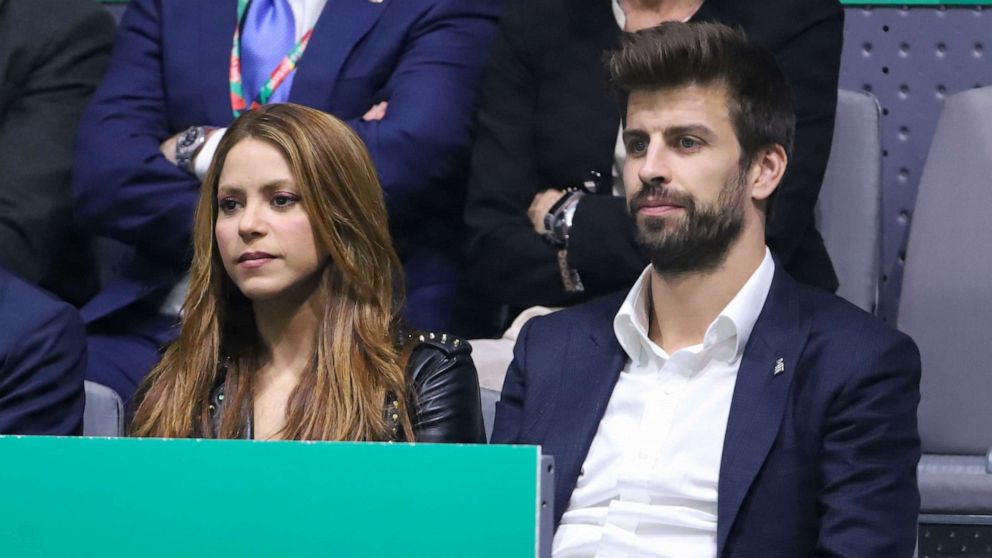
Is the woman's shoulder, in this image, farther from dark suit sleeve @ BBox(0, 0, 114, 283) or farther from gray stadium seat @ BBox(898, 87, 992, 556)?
dark suit sleeve @ BBox(0, 0, 114, 283)

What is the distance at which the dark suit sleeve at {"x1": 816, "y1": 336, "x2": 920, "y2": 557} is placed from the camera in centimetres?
178

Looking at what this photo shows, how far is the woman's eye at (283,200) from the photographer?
213 centimetres

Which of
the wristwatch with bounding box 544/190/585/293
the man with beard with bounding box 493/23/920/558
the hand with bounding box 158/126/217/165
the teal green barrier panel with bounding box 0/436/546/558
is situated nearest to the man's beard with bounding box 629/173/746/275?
the man with beard with bounding box 493/23/920/558

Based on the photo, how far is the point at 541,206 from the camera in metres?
2.63

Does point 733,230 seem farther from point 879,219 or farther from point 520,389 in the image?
point 879,219

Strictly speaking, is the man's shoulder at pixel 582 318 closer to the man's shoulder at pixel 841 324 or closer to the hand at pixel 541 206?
the man's shoulder at pixel 841 324

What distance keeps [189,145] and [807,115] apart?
3.57ft

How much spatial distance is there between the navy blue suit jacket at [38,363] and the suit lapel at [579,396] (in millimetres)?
686

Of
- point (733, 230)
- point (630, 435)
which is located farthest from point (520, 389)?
point (733, 230)

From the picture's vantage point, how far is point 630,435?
1981 millimetres

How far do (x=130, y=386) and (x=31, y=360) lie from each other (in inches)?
17.5

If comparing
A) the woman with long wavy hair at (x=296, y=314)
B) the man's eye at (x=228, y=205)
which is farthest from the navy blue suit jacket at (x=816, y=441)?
the man's eye at (x=228, y=205)

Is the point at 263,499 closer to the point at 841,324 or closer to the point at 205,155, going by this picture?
the point at 841,324

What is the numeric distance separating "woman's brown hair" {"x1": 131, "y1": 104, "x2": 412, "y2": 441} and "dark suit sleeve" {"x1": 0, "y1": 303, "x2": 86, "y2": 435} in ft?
0.31
